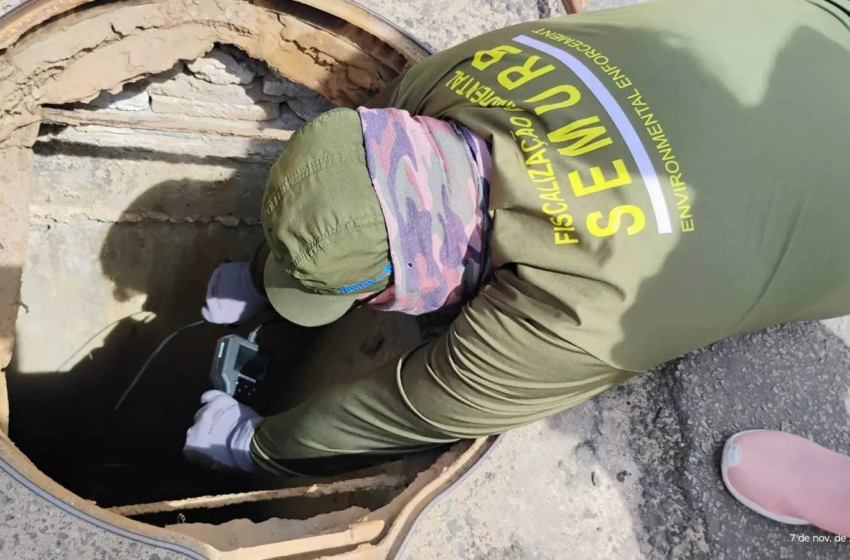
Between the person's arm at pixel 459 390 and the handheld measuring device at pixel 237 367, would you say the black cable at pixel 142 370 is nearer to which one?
the handheld measuring device at pixel 237 367

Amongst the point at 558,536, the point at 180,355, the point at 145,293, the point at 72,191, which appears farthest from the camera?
the point at 180,355

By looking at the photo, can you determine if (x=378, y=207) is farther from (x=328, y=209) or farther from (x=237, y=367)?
(x=237, y=367)

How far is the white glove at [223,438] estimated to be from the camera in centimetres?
138

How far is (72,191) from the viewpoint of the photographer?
1.71 meters

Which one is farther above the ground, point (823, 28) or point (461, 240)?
point (823, 28)

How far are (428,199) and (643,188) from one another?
0.95 ft

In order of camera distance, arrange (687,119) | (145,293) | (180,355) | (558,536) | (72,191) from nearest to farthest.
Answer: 1. (687,119)
2. (558,536)
3. (72,191)
4. (145,293)
5. (180,355)

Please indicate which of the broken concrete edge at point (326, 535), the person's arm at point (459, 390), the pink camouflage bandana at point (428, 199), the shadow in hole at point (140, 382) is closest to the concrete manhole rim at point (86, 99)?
the broken concrete edge at point (326, 535)

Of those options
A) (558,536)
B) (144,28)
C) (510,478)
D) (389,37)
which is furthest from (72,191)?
(558,536)

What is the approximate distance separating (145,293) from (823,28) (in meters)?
1.80

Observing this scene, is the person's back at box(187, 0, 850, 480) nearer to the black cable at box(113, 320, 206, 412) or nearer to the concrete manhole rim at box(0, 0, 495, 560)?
the concrete manhole rim at box(0, 0, 495, 560)

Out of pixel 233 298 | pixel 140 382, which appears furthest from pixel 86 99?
pixel 140 382

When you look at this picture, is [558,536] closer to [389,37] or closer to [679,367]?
[679,367]

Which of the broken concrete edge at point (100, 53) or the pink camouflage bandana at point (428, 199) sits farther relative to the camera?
the broken concrete edge at point (100, 53)
